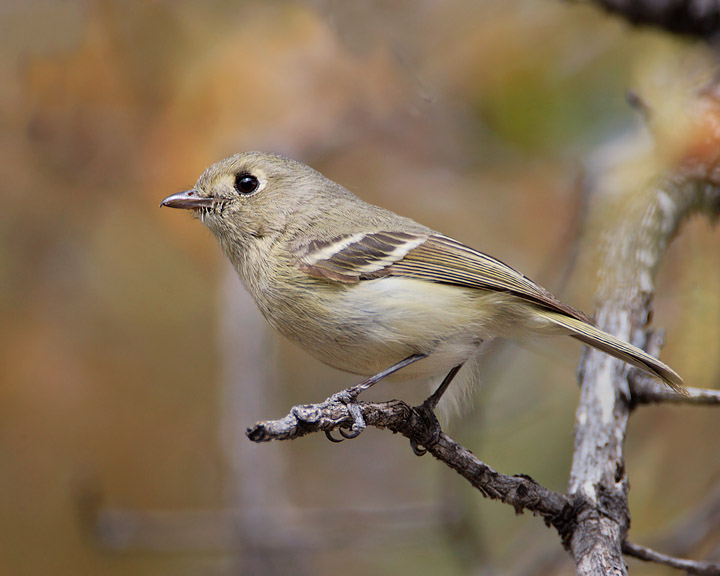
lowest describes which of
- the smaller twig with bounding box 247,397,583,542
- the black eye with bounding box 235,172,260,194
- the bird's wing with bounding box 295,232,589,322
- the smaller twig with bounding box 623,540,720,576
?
the smaller twig with bounding box 623,540,720,576

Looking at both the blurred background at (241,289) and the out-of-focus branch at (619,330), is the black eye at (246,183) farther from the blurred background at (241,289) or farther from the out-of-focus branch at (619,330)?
the out-of-focus branch at (619,330)

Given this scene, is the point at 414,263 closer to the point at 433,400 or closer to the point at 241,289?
the point at 433,400

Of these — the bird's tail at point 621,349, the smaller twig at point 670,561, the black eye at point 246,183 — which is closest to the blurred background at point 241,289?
the bird's tail at point 621,349

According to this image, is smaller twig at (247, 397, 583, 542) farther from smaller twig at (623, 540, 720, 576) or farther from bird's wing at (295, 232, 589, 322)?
bird's wing at (295, 232, 589, 322)

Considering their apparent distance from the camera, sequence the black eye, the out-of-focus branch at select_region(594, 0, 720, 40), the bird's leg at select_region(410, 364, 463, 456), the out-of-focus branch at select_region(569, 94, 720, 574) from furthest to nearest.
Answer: the out-of-focus branch at select_region(594, 0, 720, 40), the black eye, the bird's leg at select_region(410, 364, 463, 456), the out-of-focus branch at select_region(569, 94, 720, 574)

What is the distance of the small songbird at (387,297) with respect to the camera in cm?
197

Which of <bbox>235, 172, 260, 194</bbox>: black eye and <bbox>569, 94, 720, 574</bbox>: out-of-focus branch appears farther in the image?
<bbox>235, 172, 260, 194</bbox>: black eye

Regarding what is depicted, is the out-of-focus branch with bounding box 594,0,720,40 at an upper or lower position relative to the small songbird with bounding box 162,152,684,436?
upper

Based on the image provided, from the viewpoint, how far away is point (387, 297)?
2008 millimetres

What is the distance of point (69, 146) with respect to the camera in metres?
3.51

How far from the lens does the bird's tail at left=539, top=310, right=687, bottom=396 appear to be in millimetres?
1818

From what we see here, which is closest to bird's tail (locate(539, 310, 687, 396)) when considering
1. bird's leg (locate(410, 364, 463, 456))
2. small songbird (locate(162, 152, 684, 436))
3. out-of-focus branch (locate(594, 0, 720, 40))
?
small songbird (locate(162, 152, 684, 436))

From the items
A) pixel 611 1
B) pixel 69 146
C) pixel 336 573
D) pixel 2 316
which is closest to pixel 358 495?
pixel 336 573

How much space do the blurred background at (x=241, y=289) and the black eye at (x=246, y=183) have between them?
2.81 ft
